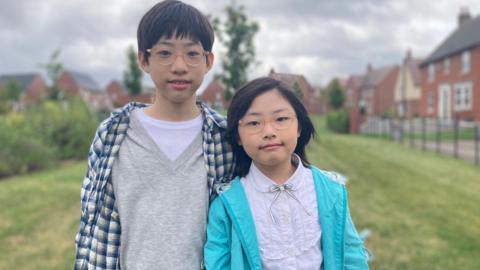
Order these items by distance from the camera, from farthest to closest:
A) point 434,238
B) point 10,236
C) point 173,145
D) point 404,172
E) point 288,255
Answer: point 404,172
point 10,236
point 434,238
point 173,145
point 288,255

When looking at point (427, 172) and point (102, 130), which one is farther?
point (427, 172)

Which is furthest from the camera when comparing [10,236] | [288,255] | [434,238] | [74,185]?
[74,185]

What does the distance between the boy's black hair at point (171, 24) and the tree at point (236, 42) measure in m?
1.94

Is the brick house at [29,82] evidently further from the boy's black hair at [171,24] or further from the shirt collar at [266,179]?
the shirt collar at [266,179]

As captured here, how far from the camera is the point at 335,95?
40906mm

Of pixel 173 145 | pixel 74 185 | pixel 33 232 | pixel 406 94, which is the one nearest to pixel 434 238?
pixel 173 145

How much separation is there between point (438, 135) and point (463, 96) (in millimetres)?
16628

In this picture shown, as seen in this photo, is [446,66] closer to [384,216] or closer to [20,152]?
[20,152]

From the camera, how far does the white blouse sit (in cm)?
179

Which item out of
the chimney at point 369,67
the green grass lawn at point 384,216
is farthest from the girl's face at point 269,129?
the chimney at point 369,67

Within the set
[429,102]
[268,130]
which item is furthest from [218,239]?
[429,102]

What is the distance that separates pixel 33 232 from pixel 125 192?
→ 513 cm

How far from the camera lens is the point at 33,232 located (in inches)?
248

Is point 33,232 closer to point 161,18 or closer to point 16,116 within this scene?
point 161,18
